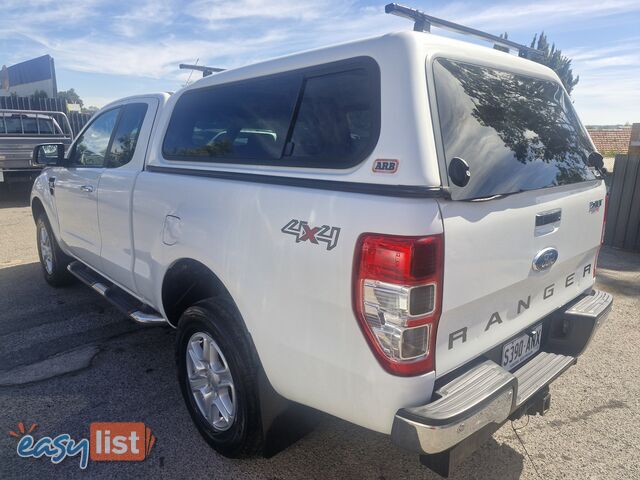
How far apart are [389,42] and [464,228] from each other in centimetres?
80

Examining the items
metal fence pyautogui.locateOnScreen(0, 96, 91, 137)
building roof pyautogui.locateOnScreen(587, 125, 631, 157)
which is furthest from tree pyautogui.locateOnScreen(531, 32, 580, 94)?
metal fence pyautogui.locateOnScreen(0, 96, 91, 137)

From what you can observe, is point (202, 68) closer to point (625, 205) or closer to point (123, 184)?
point (123, 184)

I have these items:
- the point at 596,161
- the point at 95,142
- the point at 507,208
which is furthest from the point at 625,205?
the point at 95,142

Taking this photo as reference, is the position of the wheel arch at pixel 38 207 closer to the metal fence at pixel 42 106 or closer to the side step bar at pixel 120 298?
the side step bar at pixel 120 298

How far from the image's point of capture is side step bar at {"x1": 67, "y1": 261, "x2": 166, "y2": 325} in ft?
10.6

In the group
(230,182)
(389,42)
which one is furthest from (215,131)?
(389,42)

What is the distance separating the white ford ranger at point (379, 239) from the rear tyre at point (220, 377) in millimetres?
11

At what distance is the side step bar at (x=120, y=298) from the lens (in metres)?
3.23

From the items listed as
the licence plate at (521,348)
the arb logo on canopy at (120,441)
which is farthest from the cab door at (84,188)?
the licence plate at (521,348)

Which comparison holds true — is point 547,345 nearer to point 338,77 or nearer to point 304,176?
point 304,176

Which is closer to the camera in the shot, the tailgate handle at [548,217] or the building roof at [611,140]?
the tailgate handle at [548,217]

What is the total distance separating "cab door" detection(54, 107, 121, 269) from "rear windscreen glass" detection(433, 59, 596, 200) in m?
2.90

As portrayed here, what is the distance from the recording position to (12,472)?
2512mm

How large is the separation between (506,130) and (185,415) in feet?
8.15
